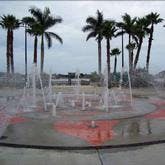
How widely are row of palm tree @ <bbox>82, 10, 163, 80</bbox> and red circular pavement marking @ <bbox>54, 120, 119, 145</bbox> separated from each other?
37199 mm

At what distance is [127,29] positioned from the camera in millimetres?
52406

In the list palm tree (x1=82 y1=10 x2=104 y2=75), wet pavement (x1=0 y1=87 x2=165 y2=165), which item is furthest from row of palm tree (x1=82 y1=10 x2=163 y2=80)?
wet pavement (x1=0 y1=87 x2=165 y2=165)

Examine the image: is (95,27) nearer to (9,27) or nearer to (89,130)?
(9,27)

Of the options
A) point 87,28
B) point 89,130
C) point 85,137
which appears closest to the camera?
point 85,137

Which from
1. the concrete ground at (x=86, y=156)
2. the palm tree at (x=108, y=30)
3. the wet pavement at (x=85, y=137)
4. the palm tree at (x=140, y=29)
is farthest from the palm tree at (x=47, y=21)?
the concrete ground at (x=86, y=156)

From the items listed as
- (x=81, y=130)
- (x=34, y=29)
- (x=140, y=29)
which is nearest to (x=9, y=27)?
(x=34, y=29)

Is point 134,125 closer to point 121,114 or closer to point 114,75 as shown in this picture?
point 121,114

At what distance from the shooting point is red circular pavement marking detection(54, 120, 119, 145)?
983 centimetres

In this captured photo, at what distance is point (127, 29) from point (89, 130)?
42.5 metres

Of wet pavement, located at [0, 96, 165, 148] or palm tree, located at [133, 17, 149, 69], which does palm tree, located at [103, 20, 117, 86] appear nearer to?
palm tree, located at [133, 17, 149, 69]

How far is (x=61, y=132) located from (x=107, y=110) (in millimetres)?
5050

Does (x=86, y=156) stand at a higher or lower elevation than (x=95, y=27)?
lower

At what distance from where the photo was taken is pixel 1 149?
29.1ft

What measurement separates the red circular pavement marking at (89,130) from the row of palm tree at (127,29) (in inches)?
1465
